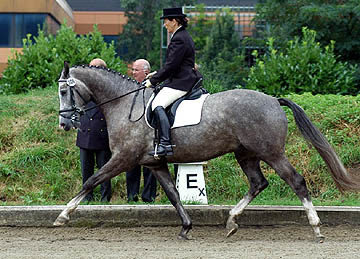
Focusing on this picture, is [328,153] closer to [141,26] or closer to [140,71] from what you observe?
[140,71]

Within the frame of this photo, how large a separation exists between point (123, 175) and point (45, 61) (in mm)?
4261

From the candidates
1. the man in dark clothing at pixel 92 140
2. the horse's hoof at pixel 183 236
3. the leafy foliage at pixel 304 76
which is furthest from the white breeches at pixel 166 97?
the leafy foliage at pixel 304 76

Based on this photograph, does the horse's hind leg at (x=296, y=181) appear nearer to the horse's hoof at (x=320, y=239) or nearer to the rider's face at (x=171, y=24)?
the horse's hoof at (x=320, y=239)

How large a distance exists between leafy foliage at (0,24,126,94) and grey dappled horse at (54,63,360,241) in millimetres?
5709

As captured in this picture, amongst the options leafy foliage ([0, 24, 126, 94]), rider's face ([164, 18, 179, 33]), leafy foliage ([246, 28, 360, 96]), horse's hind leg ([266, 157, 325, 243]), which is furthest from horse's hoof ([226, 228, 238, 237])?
leafy foliage ([0, 24, 126, 94])

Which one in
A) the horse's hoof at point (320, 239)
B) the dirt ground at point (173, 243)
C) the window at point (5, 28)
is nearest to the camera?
the dirt ground at point (173, 243)

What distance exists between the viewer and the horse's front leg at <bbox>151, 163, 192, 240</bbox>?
7766 mm

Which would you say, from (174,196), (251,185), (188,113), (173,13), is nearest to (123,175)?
(174,196)

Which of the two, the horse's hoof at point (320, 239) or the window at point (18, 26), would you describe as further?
the window at point (18, 26)

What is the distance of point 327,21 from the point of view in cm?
1647

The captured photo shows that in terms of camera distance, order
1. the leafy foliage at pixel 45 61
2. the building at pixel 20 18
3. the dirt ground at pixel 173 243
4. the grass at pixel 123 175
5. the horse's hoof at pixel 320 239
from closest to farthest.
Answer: the dirt ground at pixel 173 243 → the horse's hoof at pixel 320 239 → the grass at pixel 123 175 → the leafy foliage at pixel 45 61 → the building at pixel 20 18

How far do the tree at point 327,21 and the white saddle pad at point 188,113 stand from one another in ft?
28.7

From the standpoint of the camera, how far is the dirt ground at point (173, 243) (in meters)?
6.50

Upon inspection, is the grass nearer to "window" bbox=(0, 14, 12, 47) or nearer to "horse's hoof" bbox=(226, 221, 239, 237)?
"horse's hoof" bbox=(226, 221, 239, 237)
